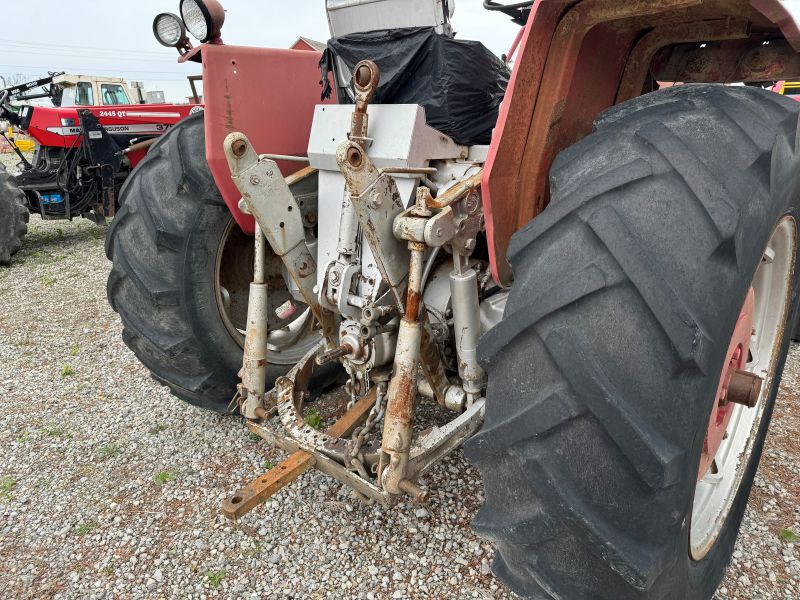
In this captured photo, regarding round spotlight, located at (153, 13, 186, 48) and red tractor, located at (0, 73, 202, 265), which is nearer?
round spotlight, located at (153, 13, 186, 48)

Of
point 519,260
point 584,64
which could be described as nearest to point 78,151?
point 584,64

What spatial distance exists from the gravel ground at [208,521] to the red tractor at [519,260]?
346 millimetres

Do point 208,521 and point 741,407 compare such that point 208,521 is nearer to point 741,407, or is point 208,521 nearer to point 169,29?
point 169,29

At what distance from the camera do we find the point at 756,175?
3.84ft

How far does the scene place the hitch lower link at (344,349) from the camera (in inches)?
63.4

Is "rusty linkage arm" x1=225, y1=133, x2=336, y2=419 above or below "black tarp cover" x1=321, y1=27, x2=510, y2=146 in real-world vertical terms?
below

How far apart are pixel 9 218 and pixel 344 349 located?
6.60m

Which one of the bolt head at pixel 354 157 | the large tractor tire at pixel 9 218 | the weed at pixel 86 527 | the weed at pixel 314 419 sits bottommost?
the large tractor tire at pixel 9 218

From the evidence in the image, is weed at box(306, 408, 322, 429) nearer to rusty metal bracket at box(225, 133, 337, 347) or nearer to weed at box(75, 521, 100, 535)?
rusty metal bracket at box(225, 133, 337, 347)

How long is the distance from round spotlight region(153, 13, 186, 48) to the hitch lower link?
0.66 meters

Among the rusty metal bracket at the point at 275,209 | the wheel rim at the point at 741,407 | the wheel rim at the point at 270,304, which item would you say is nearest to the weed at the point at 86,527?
the wheel rim at the point at 270,304

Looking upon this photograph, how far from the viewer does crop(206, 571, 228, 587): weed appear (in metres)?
2.00

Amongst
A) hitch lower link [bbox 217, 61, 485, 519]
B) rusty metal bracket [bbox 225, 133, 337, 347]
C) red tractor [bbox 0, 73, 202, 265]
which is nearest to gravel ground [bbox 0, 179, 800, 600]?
hitch lower link [bbox 217, 61, 485, 519]

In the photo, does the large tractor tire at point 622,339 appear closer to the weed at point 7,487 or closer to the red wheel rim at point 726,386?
the red wheel rim at point 726,386
